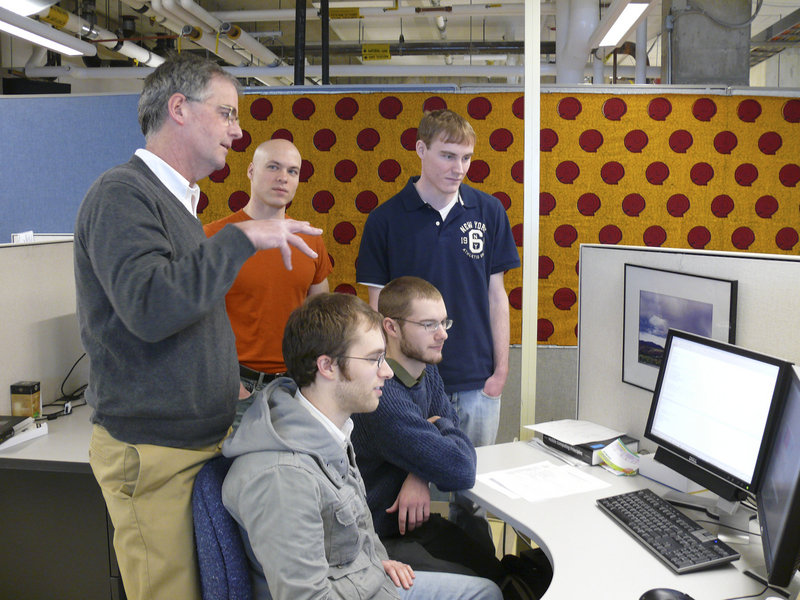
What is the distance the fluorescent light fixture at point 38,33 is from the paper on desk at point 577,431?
11.7ft

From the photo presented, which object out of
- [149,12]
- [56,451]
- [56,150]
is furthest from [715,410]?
[149,12]

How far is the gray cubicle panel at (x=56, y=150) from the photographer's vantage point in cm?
360

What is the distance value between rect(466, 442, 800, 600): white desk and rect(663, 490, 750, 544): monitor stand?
0.03 meters

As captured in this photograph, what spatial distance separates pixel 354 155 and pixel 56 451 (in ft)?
6.51

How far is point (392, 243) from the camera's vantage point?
7.64 feet

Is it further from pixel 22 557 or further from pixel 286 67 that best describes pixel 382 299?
pixel 286 67

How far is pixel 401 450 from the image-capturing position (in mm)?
1722

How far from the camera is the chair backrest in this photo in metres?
1.26

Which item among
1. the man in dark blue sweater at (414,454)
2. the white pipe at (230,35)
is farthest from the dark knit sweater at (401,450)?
the white pipe at (230,35)

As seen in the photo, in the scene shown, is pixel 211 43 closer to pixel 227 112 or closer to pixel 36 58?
pixel 36 58

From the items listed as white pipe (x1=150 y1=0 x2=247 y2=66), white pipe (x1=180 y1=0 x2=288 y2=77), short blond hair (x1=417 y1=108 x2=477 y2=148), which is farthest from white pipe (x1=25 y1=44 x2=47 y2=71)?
short blond hair (x1=417 y1=108 x2=477 y2=148)

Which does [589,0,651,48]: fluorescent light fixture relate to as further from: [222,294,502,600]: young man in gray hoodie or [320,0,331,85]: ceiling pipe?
[222,294,502,600]: young man in gray hoodie

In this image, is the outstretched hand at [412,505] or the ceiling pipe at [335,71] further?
the ceiling pipe at [335,71]

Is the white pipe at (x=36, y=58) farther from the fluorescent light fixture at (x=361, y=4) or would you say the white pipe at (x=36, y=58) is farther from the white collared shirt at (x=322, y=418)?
the white collared shirt at (x=322, y=418)
